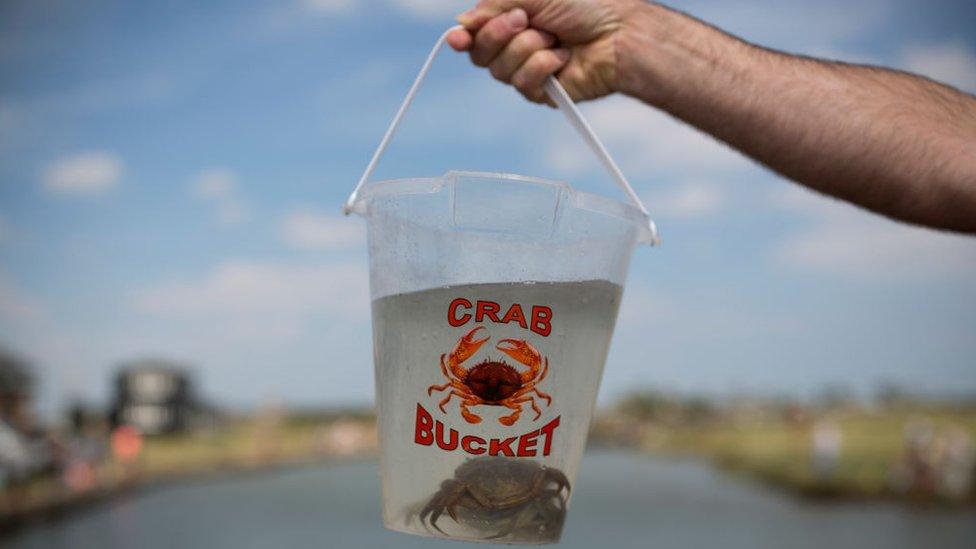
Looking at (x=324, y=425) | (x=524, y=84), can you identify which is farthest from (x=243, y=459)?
(x=524, y=84)

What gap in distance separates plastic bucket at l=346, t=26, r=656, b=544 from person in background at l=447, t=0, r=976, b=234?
22cm

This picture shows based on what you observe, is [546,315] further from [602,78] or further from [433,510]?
[602,78]

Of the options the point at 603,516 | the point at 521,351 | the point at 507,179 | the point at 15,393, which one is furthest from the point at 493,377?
the point at 603,516

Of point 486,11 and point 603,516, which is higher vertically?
point 486,11

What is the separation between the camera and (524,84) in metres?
1.41

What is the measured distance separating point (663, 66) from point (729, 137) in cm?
15

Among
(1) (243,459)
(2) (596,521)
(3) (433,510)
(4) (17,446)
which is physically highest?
(3) (433,510)

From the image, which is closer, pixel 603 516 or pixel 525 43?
pixel 525 43

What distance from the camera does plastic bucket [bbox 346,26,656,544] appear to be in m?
1.13

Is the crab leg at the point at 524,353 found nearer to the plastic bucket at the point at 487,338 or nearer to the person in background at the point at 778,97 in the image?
the plastic bucket at the point at 487,338

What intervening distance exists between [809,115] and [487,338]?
0.61 meters

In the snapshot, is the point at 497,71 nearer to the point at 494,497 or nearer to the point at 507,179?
the point at 507,179

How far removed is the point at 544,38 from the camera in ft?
4.62

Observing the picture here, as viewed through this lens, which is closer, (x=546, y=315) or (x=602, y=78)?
(x=546, y=315)
